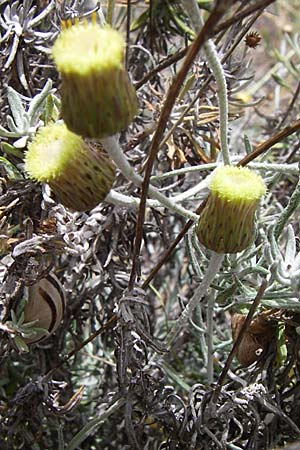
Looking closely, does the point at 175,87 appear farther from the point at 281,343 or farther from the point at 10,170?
the point at 281,343

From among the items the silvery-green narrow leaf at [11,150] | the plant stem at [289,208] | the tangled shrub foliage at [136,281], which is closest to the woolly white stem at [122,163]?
the tangled shrub foliage at [136,281]

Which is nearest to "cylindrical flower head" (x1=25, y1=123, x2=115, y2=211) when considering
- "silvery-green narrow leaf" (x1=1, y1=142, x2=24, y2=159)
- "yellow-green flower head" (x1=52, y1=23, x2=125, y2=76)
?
"yellow-green flower head" (x1=52, y1=23, x2=125, y2=76)

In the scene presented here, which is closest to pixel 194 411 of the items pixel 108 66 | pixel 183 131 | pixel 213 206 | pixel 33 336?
pixel 33 336

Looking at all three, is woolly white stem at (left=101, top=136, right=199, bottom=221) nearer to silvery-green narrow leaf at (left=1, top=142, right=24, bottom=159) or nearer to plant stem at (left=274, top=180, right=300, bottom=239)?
plant stem at (left=274, top=180, right=300, bottom=239)

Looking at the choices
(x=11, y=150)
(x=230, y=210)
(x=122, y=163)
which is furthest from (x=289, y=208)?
(x=11, y=150)

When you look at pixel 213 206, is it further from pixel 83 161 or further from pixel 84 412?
pixel 84 412
